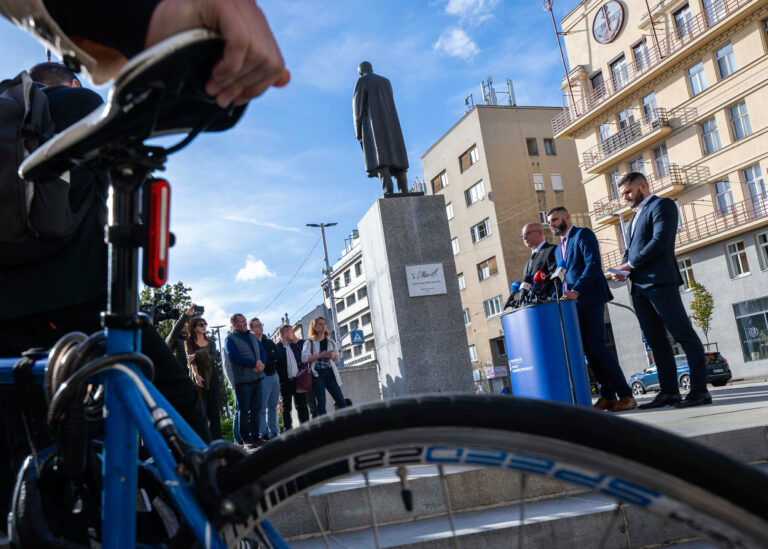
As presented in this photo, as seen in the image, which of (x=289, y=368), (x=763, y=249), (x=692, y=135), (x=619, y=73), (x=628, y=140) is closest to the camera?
(x=289, y=368)

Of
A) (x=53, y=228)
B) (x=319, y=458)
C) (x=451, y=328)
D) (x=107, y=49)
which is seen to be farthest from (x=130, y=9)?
(x=451, y=328)

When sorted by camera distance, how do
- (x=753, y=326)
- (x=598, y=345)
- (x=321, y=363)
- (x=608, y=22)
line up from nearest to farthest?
1. (x=598, y=345)
2. (x=321, y=363)
3. (x=753, y=326)
4. (x=608, y=22)

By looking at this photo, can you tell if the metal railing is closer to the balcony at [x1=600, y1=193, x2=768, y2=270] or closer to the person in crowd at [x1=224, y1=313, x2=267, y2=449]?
the balcony at [x1=600, y1=193, x2=768, y2=270]

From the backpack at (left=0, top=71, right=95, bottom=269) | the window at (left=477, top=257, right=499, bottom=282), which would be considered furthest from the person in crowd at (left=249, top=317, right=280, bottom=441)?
the window at (left=477, top=257, right=499, bottom=282)

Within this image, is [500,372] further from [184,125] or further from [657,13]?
[184,125]

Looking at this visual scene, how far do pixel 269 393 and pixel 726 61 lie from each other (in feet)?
90.7

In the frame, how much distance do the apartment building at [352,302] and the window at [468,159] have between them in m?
26.8

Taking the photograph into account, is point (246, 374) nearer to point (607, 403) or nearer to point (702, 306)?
point (607, 403)

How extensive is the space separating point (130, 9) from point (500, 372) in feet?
142

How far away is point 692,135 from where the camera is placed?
1157 inches

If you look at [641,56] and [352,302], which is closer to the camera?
[641,56]

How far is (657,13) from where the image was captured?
1215 inches

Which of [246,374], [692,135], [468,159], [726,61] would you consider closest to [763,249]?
[692,135]

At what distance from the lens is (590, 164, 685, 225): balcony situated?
97.3 ft
